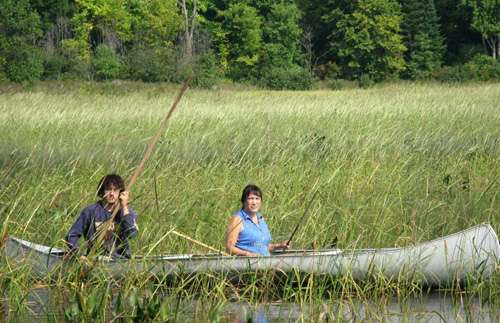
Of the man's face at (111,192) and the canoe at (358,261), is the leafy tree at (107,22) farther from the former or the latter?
the canoe at (358,261)

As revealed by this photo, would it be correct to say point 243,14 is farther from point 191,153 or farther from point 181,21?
point 191,153

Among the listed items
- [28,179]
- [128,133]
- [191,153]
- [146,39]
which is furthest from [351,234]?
[146,39]

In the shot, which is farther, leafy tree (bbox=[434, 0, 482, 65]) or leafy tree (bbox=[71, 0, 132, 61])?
leafy tree (bbox=[434, 0, 482, 65])

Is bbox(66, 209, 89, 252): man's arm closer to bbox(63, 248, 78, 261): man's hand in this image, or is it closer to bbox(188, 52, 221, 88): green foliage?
bbox(63, 248, 78, 261): man's hand

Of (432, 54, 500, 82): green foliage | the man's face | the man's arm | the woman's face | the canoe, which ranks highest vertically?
the man's face

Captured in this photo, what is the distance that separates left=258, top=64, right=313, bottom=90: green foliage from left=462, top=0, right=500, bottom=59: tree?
12.5 m

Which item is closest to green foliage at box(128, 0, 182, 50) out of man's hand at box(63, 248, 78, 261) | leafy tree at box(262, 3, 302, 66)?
leafy tree at box(262, 3, 302, 66)

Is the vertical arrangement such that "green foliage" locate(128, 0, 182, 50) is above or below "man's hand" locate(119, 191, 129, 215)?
below

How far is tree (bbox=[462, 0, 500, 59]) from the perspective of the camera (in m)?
55.3

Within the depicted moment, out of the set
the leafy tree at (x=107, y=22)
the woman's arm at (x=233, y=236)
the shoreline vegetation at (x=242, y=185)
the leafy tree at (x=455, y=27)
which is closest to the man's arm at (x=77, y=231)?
the shoreline vegetation at (x=242, y=185)

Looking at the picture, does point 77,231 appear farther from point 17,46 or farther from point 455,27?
point 455,27

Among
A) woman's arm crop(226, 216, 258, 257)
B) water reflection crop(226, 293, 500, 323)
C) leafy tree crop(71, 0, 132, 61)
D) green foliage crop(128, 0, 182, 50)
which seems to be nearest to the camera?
water reflection crop(226, 293, 500, 323)

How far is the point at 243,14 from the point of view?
5384 centimetres

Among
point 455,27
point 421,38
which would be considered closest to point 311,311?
point 421,38
